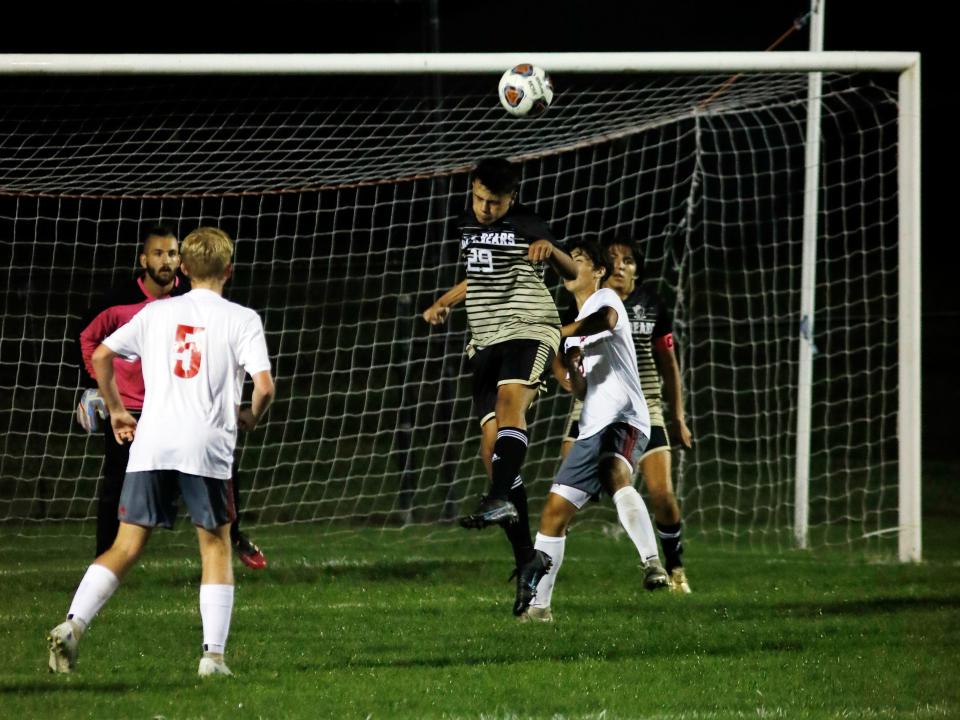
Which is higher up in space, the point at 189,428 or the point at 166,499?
the point at 189,428

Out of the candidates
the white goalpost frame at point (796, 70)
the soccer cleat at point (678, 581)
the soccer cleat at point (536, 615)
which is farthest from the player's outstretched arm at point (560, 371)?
the white goalpost frame at point (796, 70)

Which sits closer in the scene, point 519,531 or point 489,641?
point 489,641

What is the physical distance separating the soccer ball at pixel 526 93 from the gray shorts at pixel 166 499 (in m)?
3.27

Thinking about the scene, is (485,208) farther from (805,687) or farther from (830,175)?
(830,175)

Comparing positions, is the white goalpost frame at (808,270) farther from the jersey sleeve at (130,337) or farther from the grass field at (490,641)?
the jersey sleeve at (130,337)

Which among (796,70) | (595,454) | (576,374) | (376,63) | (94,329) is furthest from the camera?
(796,70)

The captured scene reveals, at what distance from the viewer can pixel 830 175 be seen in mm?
26500

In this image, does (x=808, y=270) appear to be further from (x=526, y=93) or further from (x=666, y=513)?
(x=526, y=93)

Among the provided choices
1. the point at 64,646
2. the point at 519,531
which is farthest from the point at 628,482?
the point at 64,646

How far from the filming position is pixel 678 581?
8570mm

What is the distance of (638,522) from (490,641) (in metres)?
1.34

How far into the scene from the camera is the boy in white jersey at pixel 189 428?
17.6ft

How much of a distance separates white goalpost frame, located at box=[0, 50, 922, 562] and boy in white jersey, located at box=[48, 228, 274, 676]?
2924mm
